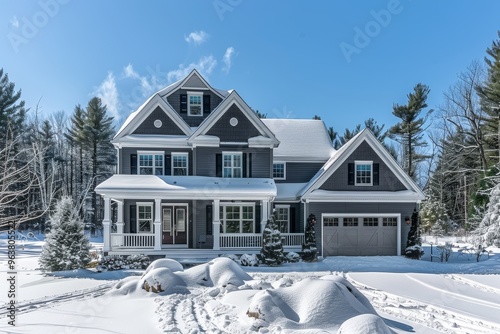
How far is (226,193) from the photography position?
15859 mm

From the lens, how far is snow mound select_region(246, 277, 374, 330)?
625 centimetres

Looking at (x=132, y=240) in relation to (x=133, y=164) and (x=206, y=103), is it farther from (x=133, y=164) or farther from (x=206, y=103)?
(x=206, y=103)

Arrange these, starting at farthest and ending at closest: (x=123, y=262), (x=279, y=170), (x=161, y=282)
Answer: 1. (x=279, y=170)
2. (x=123, y=262)
3. (x=161, y=282)

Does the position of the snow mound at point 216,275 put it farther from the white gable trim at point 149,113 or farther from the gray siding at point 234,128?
the white gable trim at point 149,113

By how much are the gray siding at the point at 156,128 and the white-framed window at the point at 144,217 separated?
393cm

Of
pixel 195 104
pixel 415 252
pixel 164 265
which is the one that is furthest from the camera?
pixel 195 104

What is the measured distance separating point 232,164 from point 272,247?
5334 mm

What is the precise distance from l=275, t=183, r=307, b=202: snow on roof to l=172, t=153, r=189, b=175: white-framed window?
17.7 ft

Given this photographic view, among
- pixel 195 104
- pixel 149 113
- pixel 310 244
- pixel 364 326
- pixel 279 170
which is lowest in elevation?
pixel 310 244

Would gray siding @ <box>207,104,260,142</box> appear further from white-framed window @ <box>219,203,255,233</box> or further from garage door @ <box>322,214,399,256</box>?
garage door @ <box>322,214,399,256</box>

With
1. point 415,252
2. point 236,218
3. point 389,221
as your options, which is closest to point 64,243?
point 236,218

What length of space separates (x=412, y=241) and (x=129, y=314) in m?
14.5

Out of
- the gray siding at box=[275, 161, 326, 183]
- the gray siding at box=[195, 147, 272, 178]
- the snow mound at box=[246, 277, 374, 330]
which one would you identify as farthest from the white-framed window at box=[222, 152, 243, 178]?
the snow mound at box=[246, 277, 374, 330]

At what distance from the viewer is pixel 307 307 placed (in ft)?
21.6
